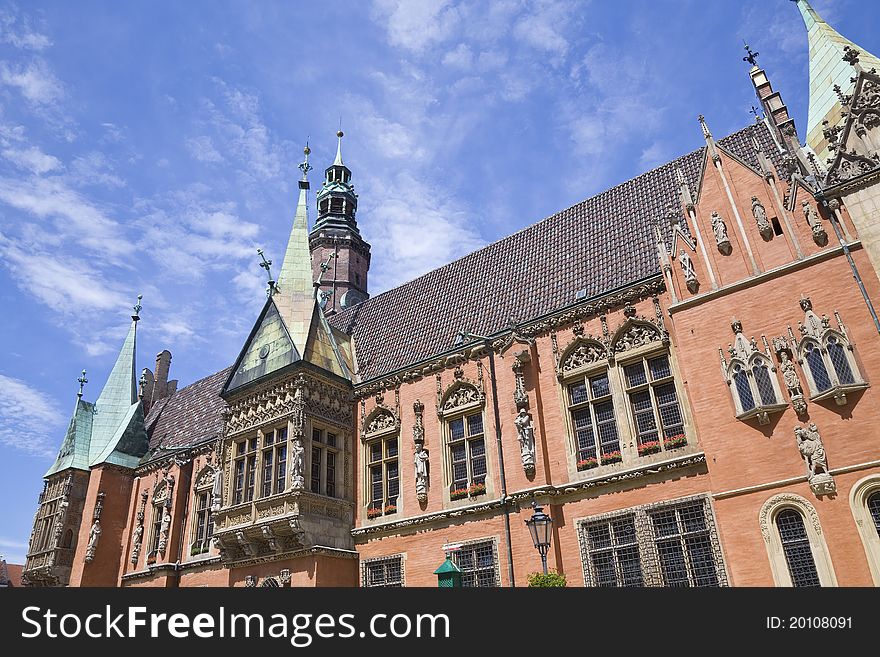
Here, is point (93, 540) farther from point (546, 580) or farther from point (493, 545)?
point (546, 580)

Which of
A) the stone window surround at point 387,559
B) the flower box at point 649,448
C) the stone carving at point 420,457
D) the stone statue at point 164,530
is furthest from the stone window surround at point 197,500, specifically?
the flower box at point 649,448

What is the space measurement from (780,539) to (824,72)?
45.5 feet

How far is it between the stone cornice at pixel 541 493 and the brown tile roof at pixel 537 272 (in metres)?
5.55

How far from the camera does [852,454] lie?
45.1ft

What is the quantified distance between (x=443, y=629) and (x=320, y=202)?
4733cm

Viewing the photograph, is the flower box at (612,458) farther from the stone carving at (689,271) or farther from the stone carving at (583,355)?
the stone carving at (689,271)

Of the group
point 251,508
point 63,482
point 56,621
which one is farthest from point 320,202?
point 56,621

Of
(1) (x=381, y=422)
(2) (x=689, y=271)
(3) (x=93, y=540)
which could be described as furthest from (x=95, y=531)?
(2) (x=689, y=271)

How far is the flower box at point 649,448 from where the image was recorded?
1730 centimetres

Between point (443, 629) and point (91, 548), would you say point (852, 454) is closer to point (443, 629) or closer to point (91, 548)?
point (443, 629)

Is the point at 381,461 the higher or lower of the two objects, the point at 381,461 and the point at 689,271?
the lower

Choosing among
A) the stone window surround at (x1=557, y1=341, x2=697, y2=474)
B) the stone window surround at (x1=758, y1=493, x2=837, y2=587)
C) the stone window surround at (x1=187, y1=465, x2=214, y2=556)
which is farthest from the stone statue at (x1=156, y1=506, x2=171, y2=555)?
the stone window surround at (x1=758, y1=493, x2=837, y2=587)

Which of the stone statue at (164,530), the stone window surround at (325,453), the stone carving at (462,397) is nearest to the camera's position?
the stone carving at (462,397)

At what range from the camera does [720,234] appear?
17453 mm
